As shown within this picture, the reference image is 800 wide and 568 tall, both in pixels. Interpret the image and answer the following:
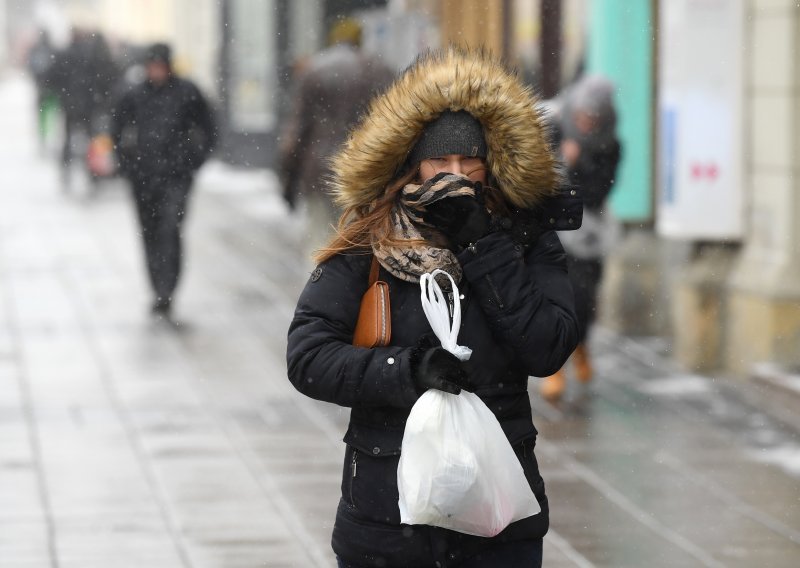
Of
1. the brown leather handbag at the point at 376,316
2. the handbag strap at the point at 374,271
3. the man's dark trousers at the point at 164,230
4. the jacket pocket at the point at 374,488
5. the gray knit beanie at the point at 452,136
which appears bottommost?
the man's dark trousers at the point at 164,230

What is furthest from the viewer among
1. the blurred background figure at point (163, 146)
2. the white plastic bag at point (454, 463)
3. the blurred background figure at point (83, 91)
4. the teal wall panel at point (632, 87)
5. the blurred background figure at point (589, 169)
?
the blurred background figure at point (83, 91)

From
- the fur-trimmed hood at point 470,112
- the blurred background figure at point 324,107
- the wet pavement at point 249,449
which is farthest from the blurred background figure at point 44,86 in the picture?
the fur-trimmed hood at point 470,112

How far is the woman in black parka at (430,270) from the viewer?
356 cm

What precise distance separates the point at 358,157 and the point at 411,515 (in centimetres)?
79

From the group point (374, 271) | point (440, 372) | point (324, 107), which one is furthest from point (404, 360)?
point (324, 107)

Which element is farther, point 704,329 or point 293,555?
point 704,329

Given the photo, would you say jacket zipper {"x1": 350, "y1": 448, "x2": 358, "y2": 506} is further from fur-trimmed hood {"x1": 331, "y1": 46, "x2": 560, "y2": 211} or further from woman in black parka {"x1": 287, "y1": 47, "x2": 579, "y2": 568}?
fur-trimmed hood {"x1": 331, "y1": 46, "x2": 560, "y2": 211}

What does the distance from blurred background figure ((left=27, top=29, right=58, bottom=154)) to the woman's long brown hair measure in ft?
75.2

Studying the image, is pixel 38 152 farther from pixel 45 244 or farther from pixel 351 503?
pixel 351 503

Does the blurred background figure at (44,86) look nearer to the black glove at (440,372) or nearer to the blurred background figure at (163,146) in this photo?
the blurred background figure at (163,146)

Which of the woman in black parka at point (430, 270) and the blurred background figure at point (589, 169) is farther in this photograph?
the blurred background figure at point (589, 169)

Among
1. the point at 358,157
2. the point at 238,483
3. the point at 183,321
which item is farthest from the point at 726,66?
the point at 358,157

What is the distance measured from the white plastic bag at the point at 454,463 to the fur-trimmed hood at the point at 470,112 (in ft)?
0.98

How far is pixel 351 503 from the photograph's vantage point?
3.69 meters
